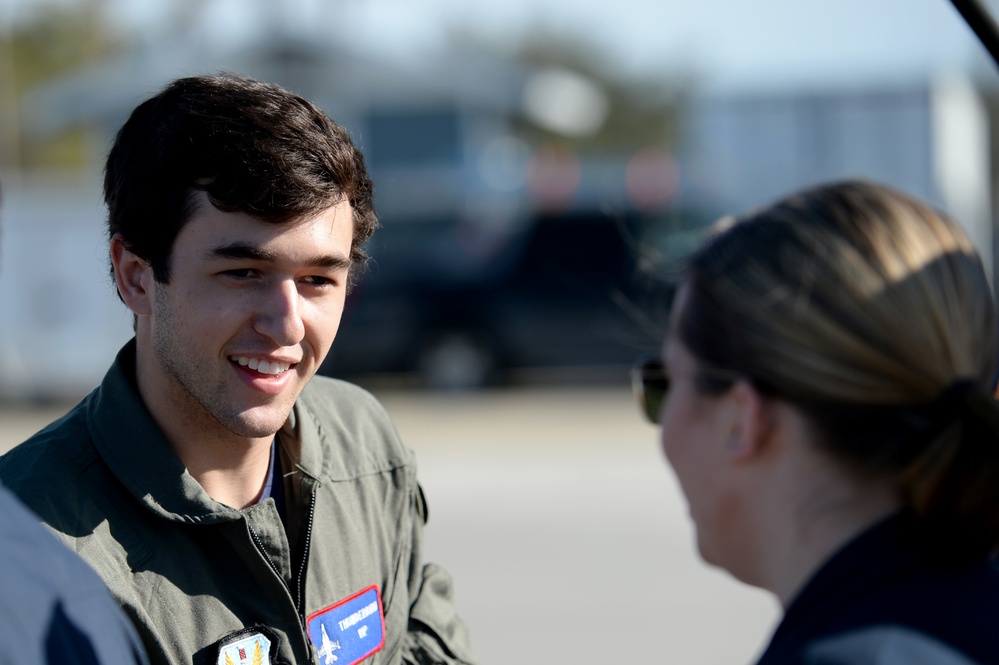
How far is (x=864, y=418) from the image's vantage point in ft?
4.66

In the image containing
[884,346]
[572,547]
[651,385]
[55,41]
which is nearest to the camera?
[884,346]

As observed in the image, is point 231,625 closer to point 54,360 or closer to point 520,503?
point 520,503

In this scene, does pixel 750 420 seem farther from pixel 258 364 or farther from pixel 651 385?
pixel 258 364

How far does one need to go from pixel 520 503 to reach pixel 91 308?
8.57m

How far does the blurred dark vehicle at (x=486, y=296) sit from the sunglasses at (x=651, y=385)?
→ 11.4 m

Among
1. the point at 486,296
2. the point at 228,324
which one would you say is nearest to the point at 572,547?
the point at 228,324

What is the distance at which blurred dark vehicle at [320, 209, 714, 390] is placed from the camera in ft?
44.6

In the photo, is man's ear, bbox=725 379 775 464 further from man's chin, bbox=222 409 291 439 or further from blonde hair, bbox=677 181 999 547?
man's chin, bbox=222 409 291 439

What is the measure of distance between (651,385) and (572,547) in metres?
5.82

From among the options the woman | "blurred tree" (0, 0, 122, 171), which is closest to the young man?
the woman

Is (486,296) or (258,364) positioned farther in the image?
(486,296)

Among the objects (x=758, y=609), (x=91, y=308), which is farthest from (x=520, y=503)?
(x=91, y=308)

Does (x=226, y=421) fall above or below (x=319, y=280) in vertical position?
below

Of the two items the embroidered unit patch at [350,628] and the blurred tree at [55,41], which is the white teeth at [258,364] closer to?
the embroidered unit patch at [350,628]
